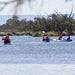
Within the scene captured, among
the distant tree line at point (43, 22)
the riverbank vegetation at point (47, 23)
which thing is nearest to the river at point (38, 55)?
the riverbank vegetation at point (47, 23)

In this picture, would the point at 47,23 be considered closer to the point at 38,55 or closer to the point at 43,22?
the point at 43,22

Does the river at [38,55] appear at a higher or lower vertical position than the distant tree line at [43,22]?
lower

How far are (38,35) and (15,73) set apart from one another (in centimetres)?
6194

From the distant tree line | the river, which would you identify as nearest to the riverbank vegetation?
the distant tree line

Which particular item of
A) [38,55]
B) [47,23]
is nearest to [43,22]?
[47,23]

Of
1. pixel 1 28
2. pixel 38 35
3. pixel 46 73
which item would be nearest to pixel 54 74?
pixel 46 73

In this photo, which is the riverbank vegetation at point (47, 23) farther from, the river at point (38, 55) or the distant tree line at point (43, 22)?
the river at point (38, 55)

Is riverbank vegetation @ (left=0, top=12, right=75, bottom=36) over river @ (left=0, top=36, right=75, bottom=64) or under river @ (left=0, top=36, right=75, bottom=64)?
over

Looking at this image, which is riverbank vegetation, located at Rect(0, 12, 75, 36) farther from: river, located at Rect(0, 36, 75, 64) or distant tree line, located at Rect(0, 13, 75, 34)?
river, located at Rect(0, 36, 75, 64)

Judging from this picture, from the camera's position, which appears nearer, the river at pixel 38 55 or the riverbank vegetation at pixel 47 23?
the riverbank vegetation at pixel 47 23

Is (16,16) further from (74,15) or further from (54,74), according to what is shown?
(54,74)

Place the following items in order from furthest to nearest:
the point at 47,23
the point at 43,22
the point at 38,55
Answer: the point at 38,55, the point at 47,23, the point at 43,22

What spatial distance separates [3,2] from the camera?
190cm

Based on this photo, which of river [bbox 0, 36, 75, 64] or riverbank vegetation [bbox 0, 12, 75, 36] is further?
river [bbox 0, 36, 75, 64]
